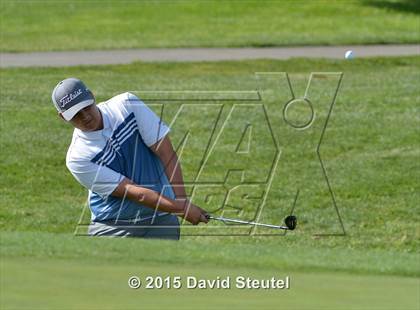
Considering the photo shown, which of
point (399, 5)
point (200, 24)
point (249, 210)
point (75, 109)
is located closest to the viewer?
point (75, 109)

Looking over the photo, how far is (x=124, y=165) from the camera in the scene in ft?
25.1

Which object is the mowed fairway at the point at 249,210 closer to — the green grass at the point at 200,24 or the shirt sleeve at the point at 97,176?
the shirt sleeve at the point at 97,176

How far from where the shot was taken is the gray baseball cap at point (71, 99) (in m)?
7.28

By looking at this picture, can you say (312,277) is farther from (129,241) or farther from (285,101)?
(285,101)

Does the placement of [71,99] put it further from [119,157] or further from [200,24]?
[200,24]

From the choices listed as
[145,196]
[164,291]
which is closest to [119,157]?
[145,196]

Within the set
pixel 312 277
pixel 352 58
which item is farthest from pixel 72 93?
pixel 352 58

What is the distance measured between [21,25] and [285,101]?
44.0 feet

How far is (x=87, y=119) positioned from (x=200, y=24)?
2100cm

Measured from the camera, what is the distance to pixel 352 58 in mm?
22016

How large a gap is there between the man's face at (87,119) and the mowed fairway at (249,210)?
738 millimetres

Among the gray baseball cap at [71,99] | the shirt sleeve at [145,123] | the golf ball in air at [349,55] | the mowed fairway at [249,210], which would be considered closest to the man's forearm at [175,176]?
the shirt sleeve at [145,123]

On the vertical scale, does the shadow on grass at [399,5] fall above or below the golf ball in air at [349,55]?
above

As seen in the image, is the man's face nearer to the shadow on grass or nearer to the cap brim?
the cap brim
